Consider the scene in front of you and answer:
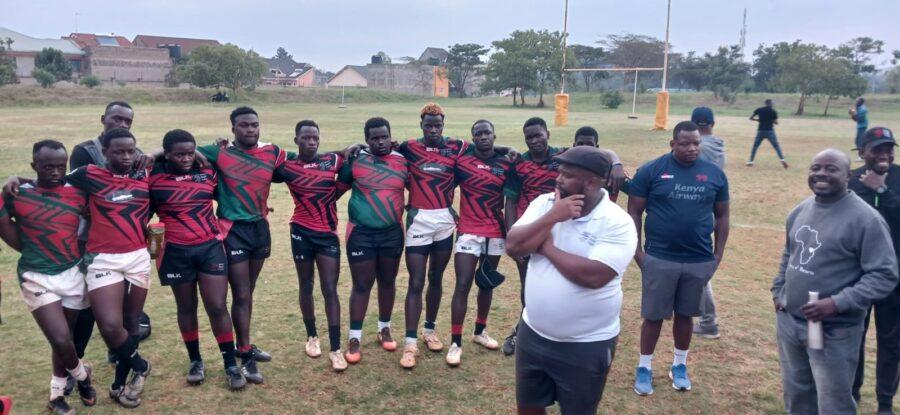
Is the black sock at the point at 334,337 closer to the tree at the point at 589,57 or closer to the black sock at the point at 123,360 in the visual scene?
the black sock at the point at 123,360

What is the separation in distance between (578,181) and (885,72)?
8749cm

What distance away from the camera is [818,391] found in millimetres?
4062

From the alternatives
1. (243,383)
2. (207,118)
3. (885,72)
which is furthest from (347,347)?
(885,72)

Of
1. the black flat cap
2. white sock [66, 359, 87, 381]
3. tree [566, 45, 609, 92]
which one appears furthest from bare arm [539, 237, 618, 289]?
tree [566, 45, 609, 92]

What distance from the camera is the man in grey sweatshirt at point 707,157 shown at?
6.50 meters

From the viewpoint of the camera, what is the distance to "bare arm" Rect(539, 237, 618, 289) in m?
3.34

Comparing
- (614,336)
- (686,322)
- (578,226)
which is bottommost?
(686,322)

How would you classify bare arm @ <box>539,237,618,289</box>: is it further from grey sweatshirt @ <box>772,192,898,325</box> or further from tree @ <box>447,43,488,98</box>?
tree @ <box>447,43,488,98</box>

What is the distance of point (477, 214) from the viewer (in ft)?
19.6

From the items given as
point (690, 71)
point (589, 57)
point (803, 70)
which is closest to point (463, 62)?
point (589, 57)

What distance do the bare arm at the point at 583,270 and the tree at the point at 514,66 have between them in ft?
193

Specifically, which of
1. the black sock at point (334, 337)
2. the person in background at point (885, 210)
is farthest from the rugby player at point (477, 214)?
the person in background at point (885, 210)

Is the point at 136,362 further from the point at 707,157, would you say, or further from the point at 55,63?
the point at 55,63

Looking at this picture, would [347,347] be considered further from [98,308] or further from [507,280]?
[507,280]
